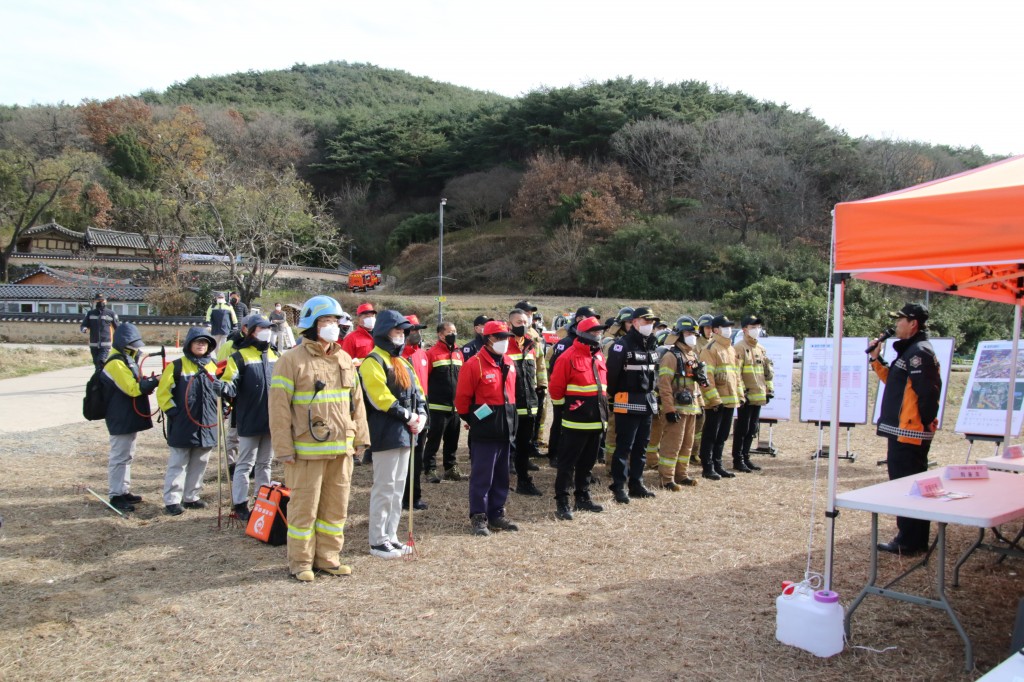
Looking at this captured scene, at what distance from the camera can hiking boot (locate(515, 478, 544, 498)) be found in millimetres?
8062

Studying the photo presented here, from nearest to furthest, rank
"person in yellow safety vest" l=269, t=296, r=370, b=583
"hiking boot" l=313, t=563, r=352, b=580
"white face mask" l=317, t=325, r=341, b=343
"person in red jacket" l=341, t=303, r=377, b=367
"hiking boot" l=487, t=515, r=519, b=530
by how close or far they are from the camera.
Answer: "person in yellow safety vest" l=269, t=296, r=370, b=583
"white face mask" l=317, t=325, r=341, b=343
"hiking boot" l=313, t=563, r=352, b=580
"hiking boot" l=487, t=515, r=519, b=530
"person in red jacket" l=341, t=303, r=377, b=367

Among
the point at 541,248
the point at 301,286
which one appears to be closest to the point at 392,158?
the point at 301,286

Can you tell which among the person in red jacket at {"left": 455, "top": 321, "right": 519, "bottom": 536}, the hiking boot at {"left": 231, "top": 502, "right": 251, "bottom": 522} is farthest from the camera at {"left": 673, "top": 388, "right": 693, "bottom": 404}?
the hiking boot at {"left": 231, "top": 502, "right": 251, "bottom": 522}

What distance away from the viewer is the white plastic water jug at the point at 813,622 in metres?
4.11

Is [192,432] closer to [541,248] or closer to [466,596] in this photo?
[466,596]

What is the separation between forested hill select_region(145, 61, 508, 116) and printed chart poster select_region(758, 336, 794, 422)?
79424 millimetres

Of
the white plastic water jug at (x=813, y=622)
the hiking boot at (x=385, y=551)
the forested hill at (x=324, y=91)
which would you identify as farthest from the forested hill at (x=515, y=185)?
the hiking boot at (x=385, y=551)

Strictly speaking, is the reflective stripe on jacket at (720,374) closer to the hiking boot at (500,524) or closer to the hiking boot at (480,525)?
the hiking boot at (500,524)

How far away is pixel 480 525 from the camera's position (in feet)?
21.5

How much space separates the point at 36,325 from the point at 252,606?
29130mm

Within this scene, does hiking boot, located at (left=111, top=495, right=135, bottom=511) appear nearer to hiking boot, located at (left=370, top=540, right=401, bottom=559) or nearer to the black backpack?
the black backpack

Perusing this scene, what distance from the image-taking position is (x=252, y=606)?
4824mm

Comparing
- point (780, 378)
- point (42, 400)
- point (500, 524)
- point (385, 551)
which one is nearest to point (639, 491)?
point (500, 524)

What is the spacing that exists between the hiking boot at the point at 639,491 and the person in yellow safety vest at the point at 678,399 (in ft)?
1.58
